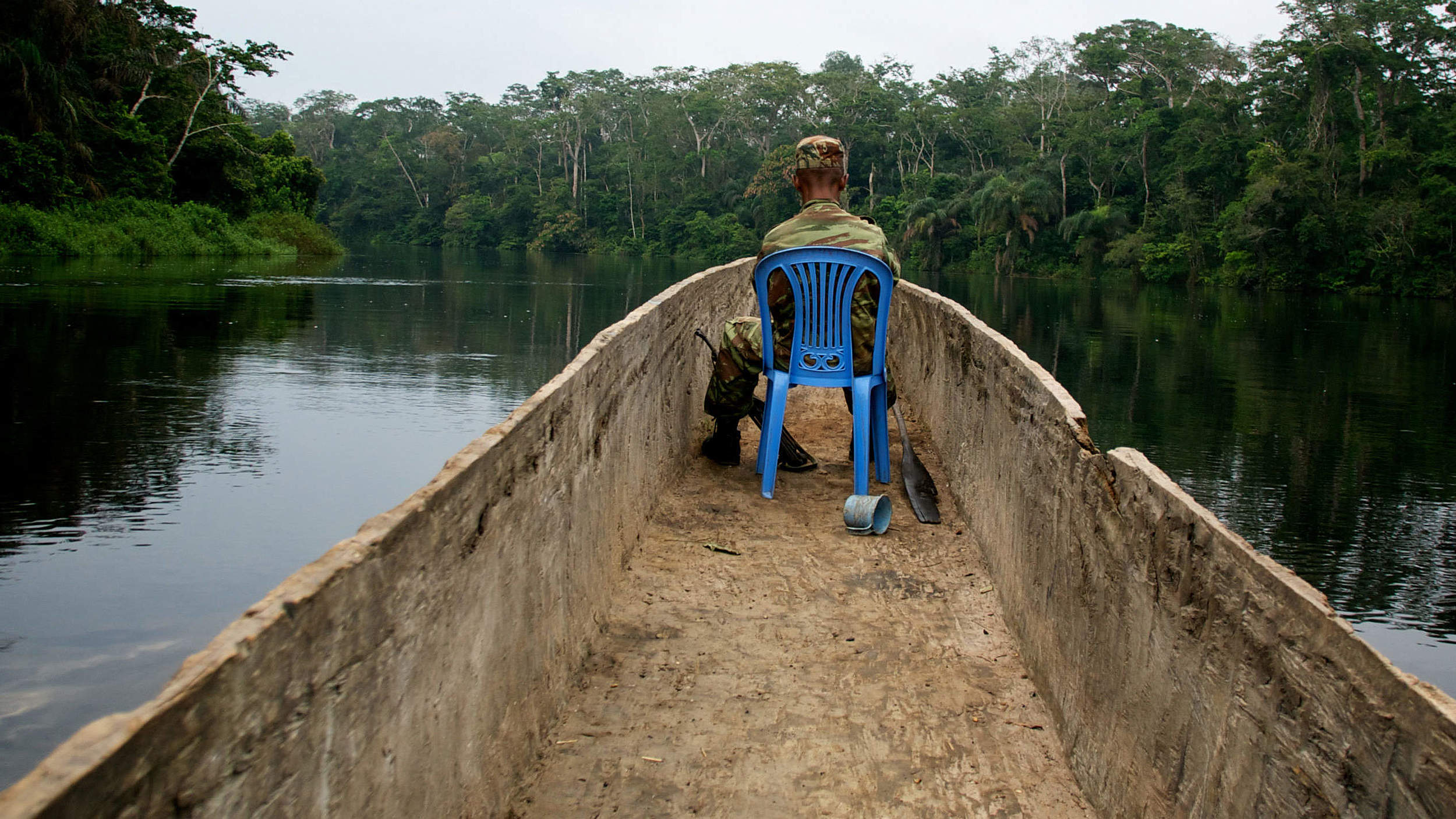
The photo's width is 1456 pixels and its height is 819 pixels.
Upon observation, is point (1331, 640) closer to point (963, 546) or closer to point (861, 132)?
point (963, 546)

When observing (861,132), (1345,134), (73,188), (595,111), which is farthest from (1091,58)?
(73,188)

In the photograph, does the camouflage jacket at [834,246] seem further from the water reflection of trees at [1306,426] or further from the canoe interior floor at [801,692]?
the water reflection of trees at [1306,426]

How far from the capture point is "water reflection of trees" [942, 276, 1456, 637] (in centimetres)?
741

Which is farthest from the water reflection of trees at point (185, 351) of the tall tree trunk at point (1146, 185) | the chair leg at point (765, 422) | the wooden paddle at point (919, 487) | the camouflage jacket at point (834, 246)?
the tall tree trunk at point (1146, 185)

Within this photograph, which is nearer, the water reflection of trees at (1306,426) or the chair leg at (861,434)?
the chair leg at (861,434)

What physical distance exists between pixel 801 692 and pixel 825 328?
2.19 metres

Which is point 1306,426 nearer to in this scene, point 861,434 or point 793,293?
point 861,434

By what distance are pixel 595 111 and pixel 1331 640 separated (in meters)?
85.1

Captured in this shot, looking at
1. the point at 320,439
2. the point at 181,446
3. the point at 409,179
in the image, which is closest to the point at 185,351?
the point at 320,439

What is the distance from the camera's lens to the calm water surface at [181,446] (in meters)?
4.52

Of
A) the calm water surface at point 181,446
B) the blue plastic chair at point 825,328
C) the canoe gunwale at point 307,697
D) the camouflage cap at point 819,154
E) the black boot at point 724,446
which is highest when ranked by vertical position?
the camouflage cap at point 819,154

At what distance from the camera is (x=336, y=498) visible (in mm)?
6797

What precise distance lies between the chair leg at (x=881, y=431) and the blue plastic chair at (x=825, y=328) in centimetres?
17

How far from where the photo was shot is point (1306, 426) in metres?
12.2
